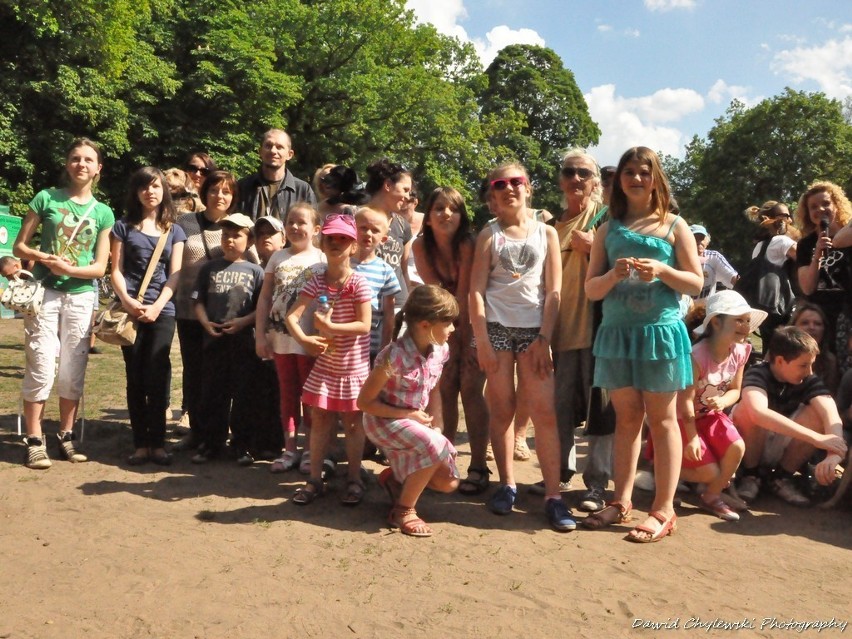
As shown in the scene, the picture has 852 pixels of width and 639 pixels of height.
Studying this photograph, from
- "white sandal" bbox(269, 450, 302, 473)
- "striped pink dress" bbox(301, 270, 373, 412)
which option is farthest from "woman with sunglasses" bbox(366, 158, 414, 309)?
"white sandal" bbox(269, 450, 302, 473)

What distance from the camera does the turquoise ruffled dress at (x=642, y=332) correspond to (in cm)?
430

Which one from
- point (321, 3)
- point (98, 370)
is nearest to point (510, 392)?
point (98, 370)

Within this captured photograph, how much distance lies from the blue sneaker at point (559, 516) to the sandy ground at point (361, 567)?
52 millimetres

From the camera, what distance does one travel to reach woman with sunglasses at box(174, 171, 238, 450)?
5.82 m

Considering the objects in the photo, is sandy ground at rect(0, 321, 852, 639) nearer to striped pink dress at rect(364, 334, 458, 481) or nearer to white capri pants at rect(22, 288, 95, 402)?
striped pink dress at rect(364, 334, 458, 481)

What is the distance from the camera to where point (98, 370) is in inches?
385

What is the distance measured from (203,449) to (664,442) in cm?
316

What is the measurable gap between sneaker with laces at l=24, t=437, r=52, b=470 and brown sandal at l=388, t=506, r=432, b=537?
8.00 feet

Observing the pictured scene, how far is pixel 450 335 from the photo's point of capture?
17.1ft

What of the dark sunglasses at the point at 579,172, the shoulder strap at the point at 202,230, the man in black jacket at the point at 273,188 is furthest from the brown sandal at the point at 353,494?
the man in black jacket at the point at 273,188

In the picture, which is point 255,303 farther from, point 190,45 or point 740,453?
point 190,45

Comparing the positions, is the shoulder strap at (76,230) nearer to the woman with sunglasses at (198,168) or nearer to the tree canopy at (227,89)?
the woman with sunglasses at (198,168)

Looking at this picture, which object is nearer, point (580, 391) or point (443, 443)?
point (443, 443)

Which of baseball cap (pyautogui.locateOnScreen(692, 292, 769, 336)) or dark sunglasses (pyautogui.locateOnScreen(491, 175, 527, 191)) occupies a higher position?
dark sunglasses (pyautogui.locateOnScreen(491, 175, 527, 191))
